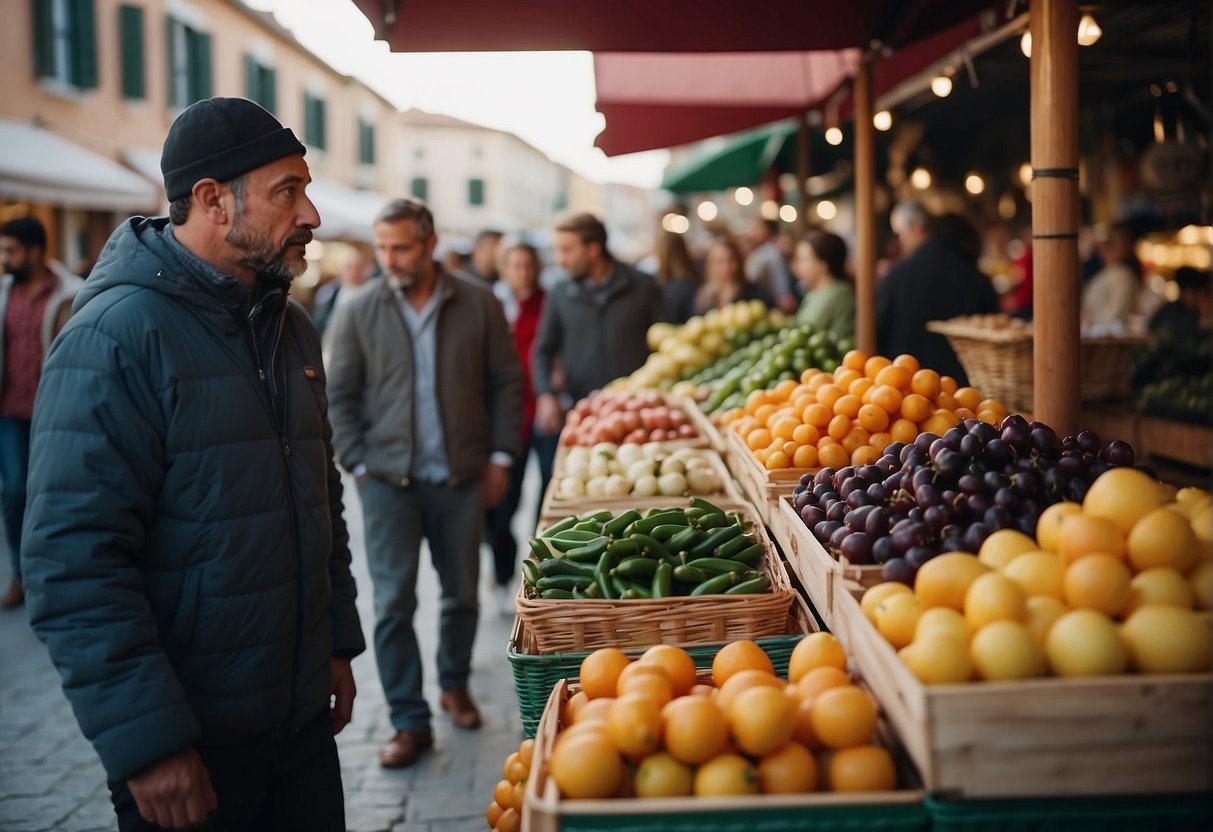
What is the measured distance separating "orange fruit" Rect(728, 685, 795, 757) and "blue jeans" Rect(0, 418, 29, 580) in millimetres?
6164

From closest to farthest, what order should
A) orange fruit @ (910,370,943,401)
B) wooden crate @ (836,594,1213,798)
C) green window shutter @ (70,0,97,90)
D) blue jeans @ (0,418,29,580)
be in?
wooden crate @ (836,594,1213,798), orange fruit @ (910,370,943,401), blue jeans @ (0,418,29,580), green window shutter @ (70,0,97,90)

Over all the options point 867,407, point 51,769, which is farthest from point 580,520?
point 51,769

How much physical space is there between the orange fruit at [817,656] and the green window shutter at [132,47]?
1945 centimetres

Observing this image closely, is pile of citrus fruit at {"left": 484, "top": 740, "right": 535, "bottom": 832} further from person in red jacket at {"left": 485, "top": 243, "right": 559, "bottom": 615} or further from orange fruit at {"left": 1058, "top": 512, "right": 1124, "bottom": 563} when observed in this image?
person in red jacket at {"left": 485, "top": 243, "right": 559, "bottom": 615}

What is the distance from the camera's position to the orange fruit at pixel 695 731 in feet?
6.49

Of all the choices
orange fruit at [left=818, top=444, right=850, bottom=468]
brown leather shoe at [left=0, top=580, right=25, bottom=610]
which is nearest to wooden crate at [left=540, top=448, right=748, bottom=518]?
orange fruit at [left=818, top=444, right=850, bottom=468]

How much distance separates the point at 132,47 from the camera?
735 inches

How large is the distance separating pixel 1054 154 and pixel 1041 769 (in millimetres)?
1957

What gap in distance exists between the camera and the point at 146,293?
2439mm

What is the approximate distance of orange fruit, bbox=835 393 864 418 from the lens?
379 centimetres

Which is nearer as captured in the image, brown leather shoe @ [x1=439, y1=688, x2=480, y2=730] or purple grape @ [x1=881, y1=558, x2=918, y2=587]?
purple grape @ [x1=881, y1=558, x2=918, y2=587]

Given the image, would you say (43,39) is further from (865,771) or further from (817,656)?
(865,771)

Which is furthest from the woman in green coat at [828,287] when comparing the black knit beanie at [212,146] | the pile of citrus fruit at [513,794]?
the black knit beanie at [212,146]

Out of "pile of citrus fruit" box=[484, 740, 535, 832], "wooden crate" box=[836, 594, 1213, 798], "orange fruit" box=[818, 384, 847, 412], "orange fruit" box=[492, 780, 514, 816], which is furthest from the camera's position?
"orange fruit" box=[818, 384, 847, 412]
